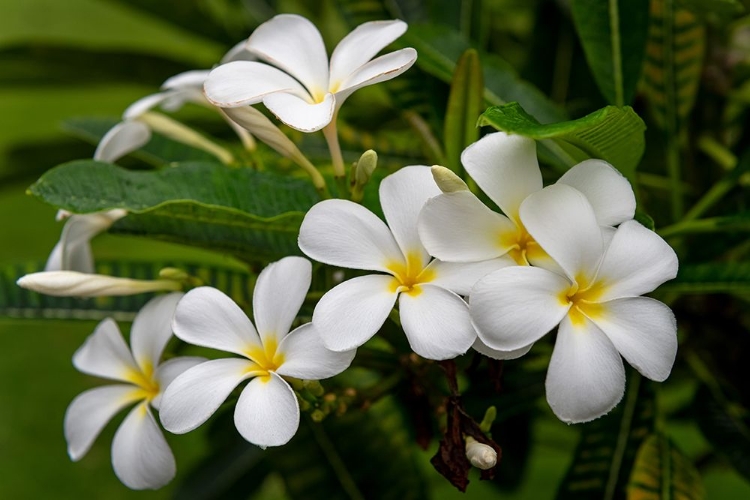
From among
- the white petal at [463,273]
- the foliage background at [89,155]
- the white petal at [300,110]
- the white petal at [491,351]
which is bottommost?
the foliage background at [89,155]

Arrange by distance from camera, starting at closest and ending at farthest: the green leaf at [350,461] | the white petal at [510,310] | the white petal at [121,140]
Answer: the white petal at [510,310]
the white petal at [121,140]
the green leaf at [350,461]

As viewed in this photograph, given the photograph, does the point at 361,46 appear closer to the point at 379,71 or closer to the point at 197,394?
Answer: the point at 379,71

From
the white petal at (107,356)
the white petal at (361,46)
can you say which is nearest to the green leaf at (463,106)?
the white petal at (361,46)

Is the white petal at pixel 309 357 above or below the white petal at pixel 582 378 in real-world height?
above

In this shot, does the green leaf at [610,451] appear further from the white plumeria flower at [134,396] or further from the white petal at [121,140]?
the white petal at [121,140]

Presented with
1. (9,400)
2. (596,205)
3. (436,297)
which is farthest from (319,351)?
(9,400)

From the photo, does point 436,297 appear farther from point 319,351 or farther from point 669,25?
point 669,25

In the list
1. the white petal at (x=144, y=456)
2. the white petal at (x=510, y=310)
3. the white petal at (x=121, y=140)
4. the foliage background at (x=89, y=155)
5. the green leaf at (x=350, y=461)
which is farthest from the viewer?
the foliage background at (x=89, y=155)

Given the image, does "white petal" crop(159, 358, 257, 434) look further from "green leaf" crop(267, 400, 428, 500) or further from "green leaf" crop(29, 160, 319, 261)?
"green leaf" crop(267, 400, 428, 500)
